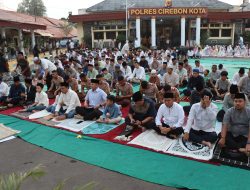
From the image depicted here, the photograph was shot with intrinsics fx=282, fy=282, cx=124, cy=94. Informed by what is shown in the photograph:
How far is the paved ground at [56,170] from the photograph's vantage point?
3.86m

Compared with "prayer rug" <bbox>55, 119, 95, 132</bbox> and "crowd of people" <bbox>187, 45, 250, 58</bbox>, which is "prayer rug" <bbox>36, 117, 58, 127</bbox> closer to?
"prayer rug" <bbox>55, 119, 95, 132</bbox>

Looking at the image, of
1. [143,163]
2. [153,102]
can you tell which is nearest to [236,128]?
[143,163]

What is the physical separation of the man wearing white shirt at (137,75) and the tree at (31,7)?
3895 cm

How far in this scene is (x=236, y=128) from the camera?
15.0 feet

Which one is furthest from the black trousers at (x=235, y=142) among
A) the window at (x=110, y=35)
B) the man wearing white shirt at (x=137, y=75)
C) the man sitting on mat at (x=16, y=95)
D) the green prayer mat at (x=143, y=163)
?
the window at (x=110, y=35)

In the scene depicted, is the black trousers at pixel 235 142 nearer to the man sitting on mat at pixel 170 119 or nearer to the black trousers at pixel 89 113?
the man sitting on mat at pixel 170 119

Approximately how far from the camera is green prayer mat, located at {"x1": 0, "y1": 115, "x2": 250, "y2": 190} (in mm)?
3825

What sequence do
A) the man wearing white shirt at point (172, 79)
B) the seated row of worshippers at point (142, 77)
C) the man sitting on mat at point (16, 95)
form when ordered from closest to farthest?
the seated row of worshippers at point (142, 77)
the man sitting on mat at point (16, 95)
the man wearing white shirt at point (172, 79)

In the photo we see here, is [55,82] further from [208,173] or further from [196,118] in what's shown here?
[208,173]

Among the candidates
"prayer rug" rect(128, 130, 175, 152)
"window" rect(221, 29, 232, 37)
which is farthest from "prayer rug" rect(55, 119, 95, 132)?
"window" rect(221, 29, 232, 37)

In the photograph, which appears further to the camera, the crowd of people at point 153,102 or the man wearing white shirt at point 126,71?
the man wearing white shirt at point 126,71

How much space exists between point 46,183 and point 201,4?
89.7 ft

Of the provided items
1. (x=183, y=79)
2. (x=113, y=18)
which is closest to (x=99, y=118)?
(x=183, y=79)

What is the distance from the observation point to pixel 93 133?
5758 mm
